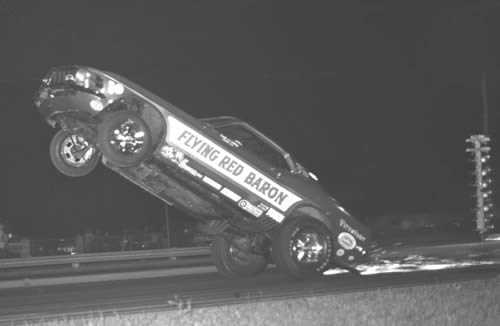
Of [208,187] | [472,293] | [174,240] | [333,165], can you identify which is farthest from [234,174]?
[333,165]

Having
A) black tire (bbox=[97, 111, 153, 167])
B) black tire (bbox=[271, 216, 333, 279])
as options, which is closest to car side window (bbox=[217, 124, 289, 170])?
black tire (bbox=[271, 216, 333, 279])

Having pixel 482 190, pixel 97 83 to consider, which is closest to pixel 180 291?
pixel 97 83

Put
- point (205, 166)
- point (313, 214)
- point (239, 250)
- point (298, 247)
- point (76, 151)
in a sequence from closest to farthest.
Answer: point (205, 166), point (298, 247), point (76, 151), point (313, 214), point (239, 250)

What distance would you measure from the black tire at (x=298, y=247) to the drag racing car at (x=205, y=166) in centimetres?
1

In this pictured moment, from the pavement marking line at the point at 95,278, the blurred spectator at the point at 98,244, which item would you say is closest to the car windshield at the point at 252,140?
the pavement marking line at the point at 95,278

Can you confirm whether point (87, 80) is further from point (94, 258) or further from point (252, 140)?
point (94, 258)

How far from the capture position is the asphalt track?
337 inches

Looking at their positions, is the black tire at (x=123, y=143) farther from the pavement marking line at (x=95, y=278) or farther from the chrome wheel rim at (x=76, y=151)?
the pavement marking line at (x=95, y=278)

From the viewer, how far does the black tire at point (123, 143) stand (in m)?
10.2

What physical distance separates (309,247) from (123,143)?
2.96 metres

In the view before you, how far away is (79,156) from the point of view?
11430 millimetres

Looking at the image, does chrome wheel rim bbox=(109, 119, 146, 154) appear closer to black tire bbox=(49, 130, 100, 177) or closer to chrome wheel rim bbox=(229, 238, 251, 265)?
black tire bbox=(49, 130, 100, 177)

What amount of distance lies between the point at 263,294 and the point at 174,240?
Answer: 15.7m

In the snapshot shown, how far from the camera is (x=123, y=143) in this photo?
10.3 metres
